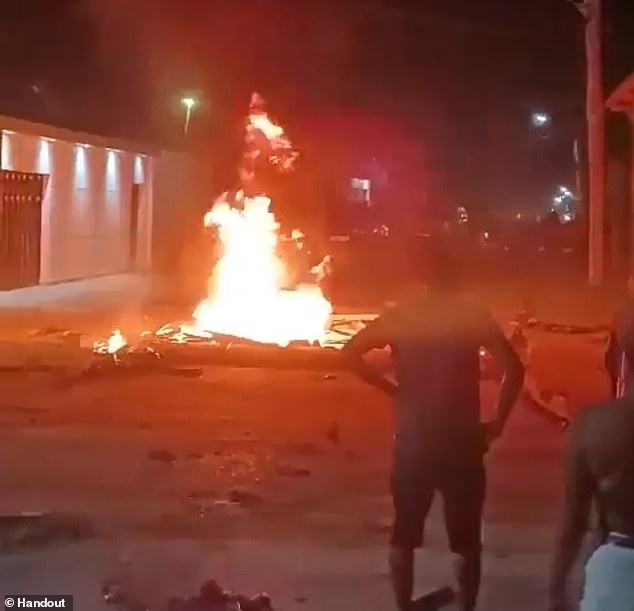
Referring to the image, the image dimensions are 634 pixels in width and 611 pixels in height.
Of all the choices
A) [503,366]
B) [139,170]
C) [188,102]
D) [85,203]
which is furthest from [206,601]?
[188,102]

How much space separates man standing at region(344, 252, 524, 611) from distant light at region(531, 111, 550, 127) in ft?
153

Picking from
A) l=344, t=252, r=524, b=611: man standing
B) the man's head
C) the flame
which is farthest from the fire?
the man's head

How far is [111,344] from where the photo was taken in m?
18.0

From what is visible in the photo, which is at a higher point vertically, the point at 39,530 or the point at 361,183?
the point at 361,183

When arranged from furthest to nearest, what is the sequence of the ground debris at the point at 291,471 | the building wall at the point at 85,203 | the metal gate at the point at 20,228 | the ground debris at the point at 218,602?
the building wall at the point at 85,203
the metal gate at the point at 20,228
the ground debris at the point at 291,471
the ground debris at the point at 218,602

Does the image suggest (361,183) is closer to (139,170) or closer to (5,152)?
(139,170)

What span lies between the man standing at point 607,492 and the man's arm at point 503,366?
183 cm

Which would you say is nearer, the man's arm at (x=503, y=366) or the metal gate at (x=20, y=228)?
the man's arm at (x=503, y=366)

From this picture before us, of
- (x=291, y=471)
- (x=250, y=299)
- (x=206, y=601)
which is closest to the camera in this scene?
(x=206, y=601)

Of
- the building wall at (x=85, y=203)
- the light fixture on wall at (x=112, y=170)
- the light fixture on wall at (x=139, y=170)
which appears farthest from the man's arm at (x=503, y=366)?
the light fixture on wall at (x=139, y=170)

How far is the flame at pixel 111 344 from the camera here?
17.2 metres

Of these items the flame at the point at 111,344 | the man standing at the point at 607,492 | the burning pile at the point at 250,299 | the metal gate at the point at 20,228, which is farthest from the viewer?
the metal gate at the point at 20,228

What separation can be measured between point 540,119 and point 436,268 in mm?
49049

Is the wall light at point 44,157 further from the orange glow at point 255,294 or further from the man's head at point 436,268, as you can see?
the man's head at point 436,268
